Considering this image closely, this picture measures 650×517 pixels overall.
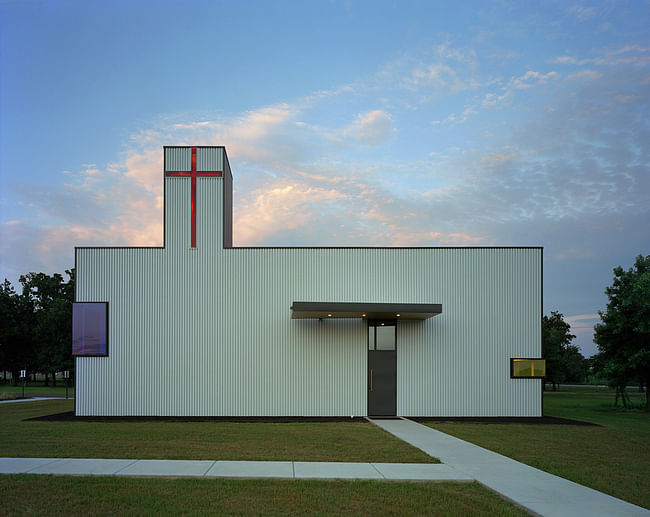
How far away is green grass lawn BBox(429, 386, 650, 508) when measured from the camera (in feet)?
30.6

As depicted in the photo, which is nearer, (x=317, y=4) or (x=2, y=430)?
(x=2, y=430)

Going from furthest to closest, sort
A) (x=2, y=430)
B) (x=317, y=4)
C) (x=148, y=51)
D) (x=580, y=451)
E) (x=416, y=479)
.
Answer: (x=148, y=51), (x=317, y=4), (x=2, y=430), (x=580, y=451), (x=416, y=479)

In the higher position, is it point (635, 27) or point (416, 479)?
point (635, 27)

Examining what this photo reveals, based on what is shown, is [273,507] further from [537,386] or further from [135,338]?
[537,386]

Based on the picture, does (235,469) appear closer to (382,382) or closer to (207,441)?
(207,441)

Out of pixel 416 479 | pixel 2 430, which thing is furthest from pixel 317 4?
pixel 2 430

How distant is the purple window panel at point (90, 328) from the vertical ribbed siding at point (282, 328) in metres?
0.34

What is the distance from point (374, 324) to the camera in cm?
1983

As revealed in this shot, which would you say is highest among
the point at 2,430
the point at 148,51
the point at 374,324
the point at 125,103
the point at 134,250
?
the point at 148,51

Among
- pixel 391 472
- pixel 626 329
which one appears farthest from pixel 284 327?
pixel 626 329

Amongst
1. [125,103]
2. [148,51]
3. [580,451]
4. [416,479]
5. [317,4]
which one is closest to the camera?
[416,479]

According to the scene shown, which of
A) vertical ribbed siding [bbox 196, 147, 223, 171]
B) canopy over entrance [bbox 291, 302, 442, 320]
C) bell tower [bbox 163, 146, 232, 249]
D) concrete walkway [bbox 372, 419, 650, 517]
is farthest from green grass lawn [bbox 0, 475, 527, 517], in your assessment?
vertical ribbed siding [bbox 196, 147, 223, 171]

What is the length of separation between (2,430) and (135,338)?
545 cm

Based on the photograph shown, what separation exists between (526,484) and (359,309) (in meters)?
9.53
